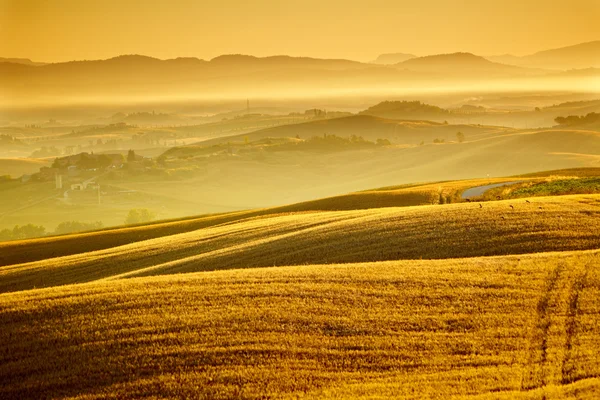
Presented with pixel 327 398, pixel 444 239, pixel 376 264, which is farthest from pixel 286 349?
pixel 444 239

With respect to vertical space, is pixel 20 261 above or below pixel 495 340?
below

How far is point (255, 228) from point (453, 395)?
2841 cm

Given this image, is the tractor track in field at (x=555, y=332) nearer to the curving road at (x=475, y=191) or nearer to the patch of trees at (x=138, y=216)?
the curving road at (x=475, y=191)

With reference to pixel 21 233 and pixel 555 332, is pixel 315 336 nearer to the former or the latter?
pixel 555 332

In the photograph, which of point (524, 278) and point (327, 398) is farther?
point (524, 278)

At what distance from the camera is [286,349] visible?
1667cm

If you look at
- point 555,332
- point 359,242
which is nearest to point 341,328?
point 555,332

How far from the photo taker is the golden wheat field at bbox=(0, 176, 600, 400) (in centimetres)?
1511

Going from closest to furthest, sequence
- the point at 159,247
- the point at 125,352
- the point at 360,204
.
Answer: the point at 125,352, the point at 159,247, the point at 360,204

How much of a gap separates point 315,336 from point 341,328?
88cm

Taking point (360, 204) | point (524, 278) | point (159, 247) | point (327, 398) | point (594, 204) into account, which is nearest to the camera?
point (327, 398)

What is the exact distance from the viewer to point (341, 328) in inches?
709

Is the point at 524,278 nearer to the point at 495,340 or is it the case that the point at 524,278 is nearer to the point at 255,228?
the point at 495,340

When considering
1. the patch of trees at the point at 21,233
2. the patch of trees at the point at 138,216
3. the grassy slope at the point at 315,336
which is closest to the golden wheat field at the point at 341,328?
the grassy slope at the point at 315,336
